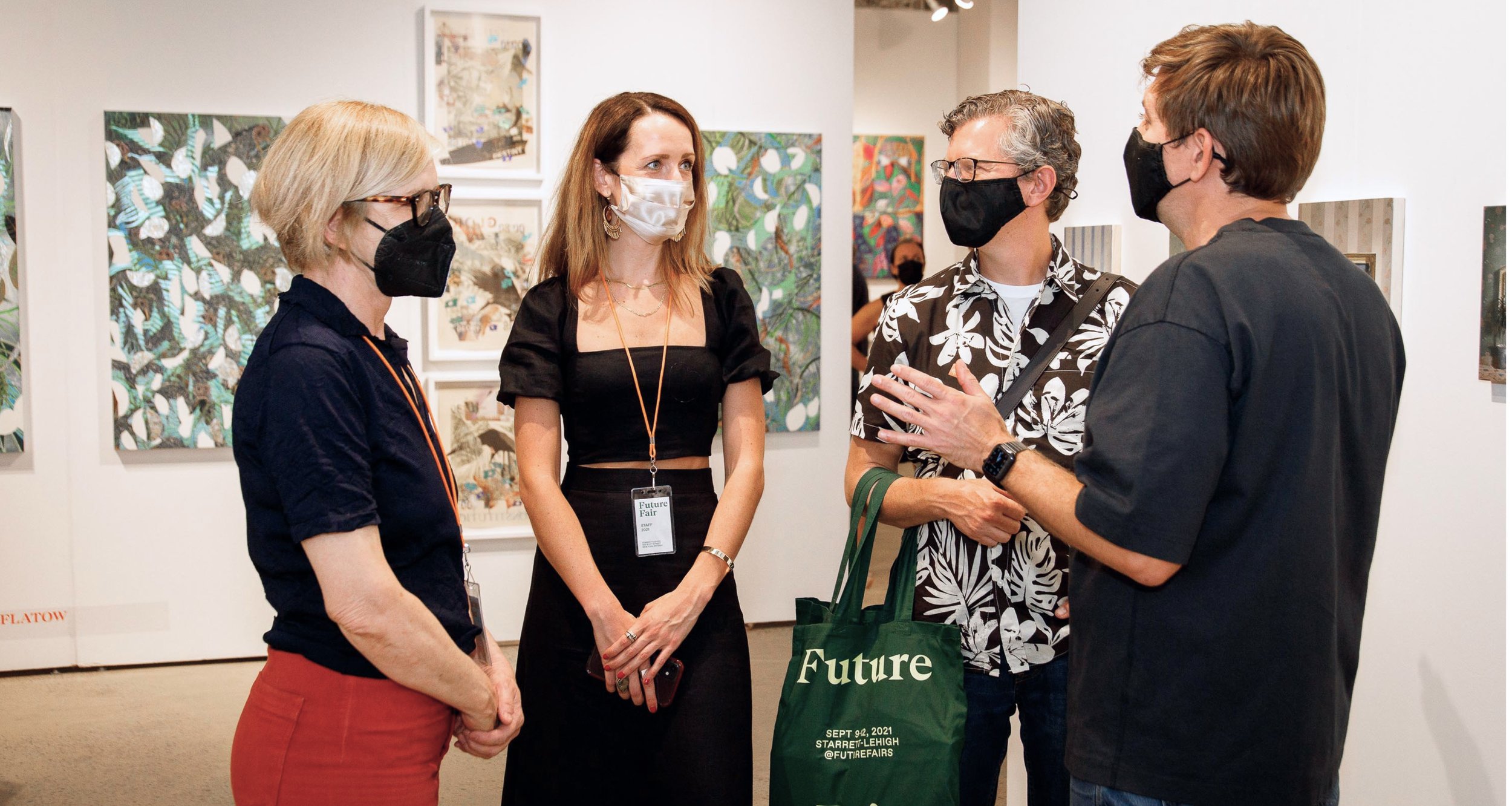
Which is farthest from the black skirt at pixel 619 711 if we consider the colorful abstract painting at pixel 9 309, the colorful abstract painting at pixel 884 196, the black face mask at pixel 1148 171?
the colorful abstract painting at pixel 884 196

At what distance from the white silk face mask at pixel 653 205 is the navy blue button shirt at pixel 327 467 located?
2.60ft

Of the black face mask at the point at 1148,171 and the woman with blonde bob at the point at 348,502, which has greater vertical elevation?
the black face mask at the point at 1148,171

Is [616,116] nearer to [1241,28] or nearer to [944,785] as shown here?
[1241,28]

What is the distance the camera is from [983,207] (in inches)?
80.9

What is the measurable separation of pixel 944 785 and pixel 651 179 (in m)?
1.34

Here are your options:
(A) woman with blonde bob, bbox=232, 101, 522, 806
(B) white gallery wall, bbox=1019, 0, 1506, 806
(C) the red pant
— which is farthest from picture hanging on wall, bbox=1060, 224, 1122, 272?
(C) the red pant

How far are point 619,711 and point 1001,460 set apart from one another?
100 centimetres

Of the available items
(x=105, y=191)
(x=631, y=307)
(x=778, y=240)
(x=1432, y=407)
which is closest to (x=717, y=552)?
(x=631, y=307)

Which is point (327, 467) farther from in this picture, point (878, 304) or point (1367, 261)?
point (878, 304)

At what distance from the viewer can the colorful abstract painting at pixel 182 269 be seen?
454cm

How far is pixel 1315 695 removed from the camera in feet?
4.49

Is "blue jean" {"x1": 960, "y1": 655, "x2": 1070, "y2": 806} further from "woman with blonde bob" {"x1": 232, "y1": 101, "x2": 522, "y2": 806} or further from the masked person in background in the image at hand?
the masked person in background

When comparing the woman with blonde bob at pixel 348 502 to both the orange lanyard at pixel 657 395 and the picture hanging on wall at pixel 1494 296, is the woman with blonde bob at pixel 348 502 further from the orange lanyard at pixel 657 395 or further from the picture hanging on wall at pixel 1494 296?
→ the picture hanging on wall at pixel 1494 296

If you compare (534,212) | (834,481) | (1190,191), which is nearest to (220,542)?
(534,212)
